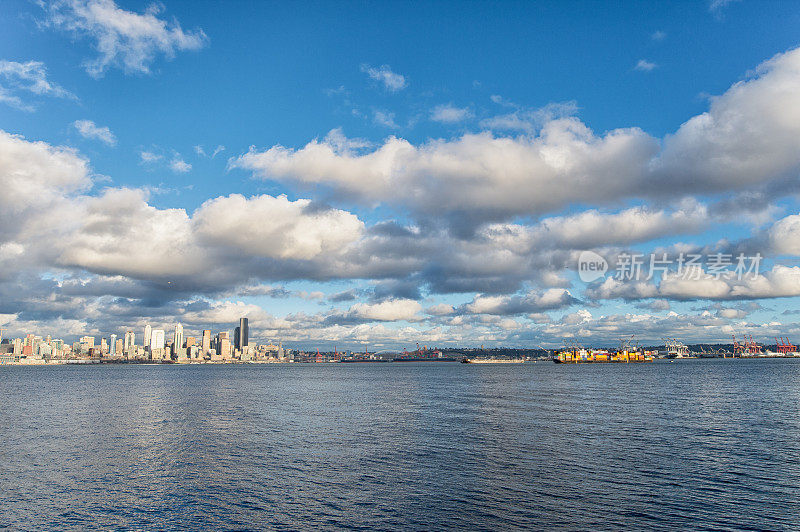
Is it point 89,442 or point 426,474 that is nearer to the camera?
point 426,474

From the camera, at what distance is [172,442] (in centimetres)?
6284

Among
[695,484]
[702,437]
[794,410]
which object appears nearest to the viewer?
[695,484]

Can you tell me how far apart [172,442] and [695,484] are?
5729cm

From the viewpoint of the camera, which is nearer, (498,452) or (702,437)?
(498,452)

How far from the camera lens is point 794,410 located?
85.7 m

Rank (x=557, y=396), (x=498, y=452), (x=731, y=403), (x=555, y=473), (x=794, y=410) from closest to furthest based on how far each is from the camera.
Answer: (x=555, y=473)
(x=498, y=452)
(x=794, y=410)
(x=731, y=403)
(x=557, y=396)

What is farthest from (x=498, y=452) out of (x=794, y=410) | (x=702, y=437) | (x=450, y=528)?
(x=794, y=410)

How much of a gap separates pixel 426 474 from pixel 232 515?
55.9 ft

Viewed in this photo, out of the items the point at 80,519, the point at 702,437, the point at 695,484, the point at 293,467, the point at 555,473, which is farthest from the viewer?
the point at 702,437

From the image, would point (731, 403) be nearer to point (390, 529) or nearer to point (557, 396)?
point (557, 396)

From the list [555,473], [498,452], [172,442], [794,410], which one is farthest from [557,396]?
[172,442]

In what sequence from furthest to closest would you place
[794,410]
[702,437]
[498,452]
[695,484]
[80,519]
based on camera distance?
[794,410], [702,437], [498,452], [695,484], [80,519]

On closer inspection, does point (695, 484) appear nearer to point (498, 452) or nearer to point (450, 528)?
point (498, 452)

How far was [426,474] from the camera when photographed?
44.8m
